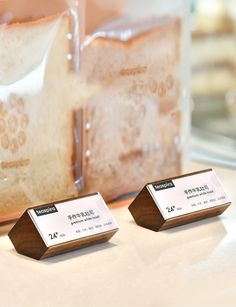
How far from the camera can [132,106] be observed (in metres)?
1.14

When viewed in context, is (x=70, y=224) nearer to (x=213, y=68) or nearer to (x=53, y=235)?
(x=53, y=235)

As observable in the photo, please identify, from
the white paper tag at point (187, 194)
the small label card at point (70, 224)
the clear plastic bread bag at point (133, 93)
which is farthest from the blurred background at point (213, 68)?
the small label card at point (70, 224)

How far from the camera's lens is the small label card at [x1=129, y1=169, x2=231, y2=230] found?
0.99 meters

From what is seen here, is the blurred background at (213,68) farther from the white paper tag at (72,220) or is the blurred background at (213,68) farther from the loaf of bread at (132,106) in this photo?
the white paper tag at (72,220)

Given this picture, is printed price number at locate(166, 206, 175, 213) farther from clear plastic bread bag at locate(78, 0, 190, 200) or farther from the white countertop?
clear plastic bread bag at locate(78, 0, 190, 200)

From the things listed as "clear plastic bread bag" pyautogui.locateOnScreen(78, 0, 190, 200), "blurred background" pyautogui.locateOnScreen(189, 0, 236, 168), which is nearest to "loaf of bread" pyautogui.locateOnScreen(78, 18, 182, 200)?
"clear plastic bread bag" pyautogui.locateOnScreen(78, 0, 190, 200)

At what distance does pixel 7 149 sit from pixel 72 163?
0.13 meters

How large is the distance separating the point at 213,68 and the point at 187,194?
36.3 inches

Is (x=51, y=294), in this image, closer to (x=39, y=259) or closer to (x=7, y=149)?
(x=39, y=259)

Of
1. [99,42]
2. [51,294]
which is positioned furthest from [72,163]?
[51,294]

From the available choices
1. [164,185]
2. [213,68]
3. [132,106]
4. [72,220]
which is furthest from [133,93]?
[213,68]

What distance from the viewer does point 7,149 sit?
0.97 metres

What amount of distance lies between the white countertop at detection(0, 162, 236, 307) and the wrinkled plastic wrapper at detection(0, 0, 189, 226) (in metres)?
0.10

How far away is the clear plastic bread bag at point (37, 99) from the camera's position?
37.6 inches
